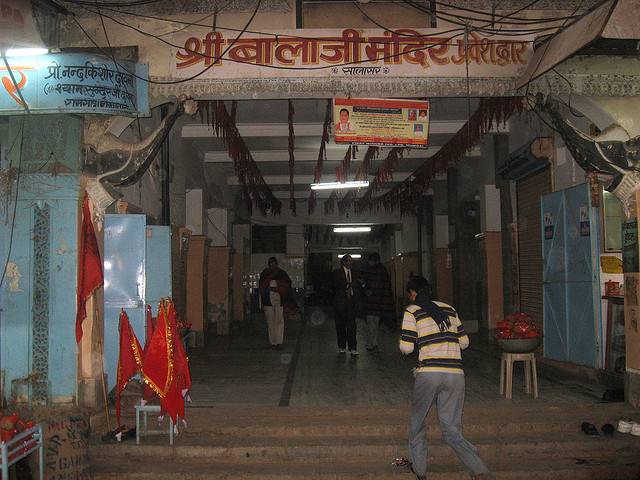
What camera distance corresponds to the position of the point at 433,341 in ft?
15.7

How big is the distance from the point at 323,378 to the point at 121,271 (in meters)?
3.01

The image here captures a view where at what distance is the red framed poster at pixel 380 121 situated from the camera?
7.13 m

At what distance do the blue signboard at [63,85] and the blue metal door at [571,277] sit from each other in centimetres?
562

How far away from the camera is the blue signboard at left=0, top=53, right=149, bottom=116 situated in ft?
20.8

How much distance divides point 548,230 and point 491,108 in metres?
2.06

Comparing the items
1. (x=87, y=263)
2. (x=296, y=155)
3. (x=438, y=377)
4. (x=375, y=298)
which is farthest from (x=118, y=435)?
(x=296, y=155)

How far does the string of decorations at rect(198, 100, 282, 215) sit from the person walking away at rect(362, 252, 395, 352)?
2968 millimetres

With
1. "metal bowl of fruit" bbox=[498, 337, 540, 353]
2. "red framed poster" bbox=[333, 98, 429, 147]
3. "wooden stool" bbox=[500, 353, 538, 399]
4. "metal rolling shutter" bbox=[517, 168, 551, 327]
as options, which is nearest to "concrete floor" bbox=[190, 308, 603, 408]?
"wooden stool" bbox=[500, 353, 538, 399]

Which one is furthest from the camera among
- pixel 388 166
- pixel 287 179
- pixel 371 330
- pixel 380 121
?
pixel 287 179

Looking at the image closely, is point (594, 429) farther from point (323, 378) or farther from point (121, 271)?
point (121, 271)

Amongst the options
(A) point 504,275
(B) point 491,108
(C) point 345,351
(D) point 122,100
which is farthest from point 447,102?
(D) point 122,100

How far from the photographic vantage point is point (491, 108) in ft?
27.0

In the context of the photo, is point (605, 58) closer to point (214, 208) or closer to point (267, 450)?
point (267, 450)

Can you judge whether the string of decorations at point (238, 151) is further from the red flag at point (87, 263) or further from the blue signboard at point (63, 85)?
the red flag at point (87, 263)
